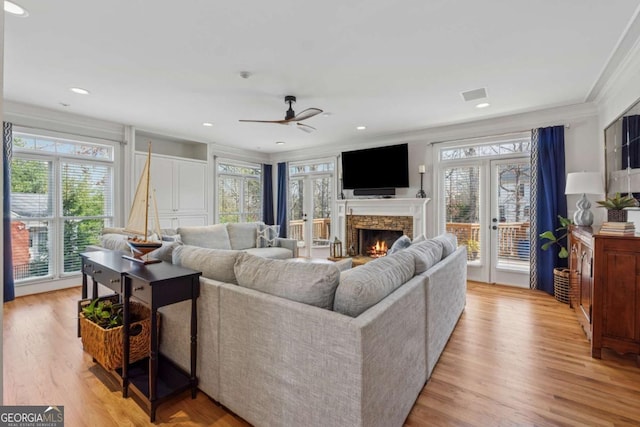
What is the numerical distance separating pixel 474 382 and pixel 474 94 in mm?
2970

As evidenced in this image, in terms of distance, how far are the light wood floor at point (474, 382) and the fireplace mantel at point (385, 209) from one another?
225 cm

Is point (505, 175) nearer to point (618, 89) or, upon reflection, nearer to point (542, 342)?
point (618, 89)

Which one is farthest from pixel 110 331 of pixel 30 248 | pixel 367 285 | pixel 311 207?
pixel 311 207

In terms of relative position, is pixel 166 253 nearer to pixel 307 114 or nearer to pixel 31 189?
pixel 307 114

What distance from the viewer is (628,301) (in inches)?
100.0

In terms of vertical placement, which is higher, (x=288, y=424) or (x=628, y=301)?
(x=628, y=301)

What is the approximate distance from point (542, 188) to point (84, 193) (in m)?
6.35

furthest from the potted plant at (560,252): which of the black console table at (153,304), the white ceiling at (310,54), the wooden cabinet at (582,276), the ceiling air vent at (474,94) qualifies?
→ the black console table at (153,304)

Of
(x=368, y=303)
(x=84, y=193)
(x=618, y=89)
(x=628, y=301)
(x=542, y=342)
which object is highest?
(x=618, y=89)

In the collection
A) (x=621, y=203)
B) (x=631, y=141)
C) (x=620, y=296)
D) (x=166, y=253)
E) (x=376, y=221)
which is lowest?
(x=620, y=296)

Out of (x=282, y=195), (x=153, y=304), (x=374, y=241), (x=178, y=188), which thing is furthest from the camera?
(x=282, y=195)

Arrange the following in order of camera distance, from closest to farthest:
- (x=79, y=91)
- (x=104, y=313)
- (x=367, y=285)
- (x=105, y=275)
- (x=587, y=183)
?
(x=367, y=285)
(x=105, y=275)
(x=104, y=313)
(x=587, y=183)
(x=79, y=91)

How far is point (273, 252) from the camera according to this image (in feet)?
17.2

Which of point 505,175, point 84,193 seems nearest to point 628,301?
point 505,175
